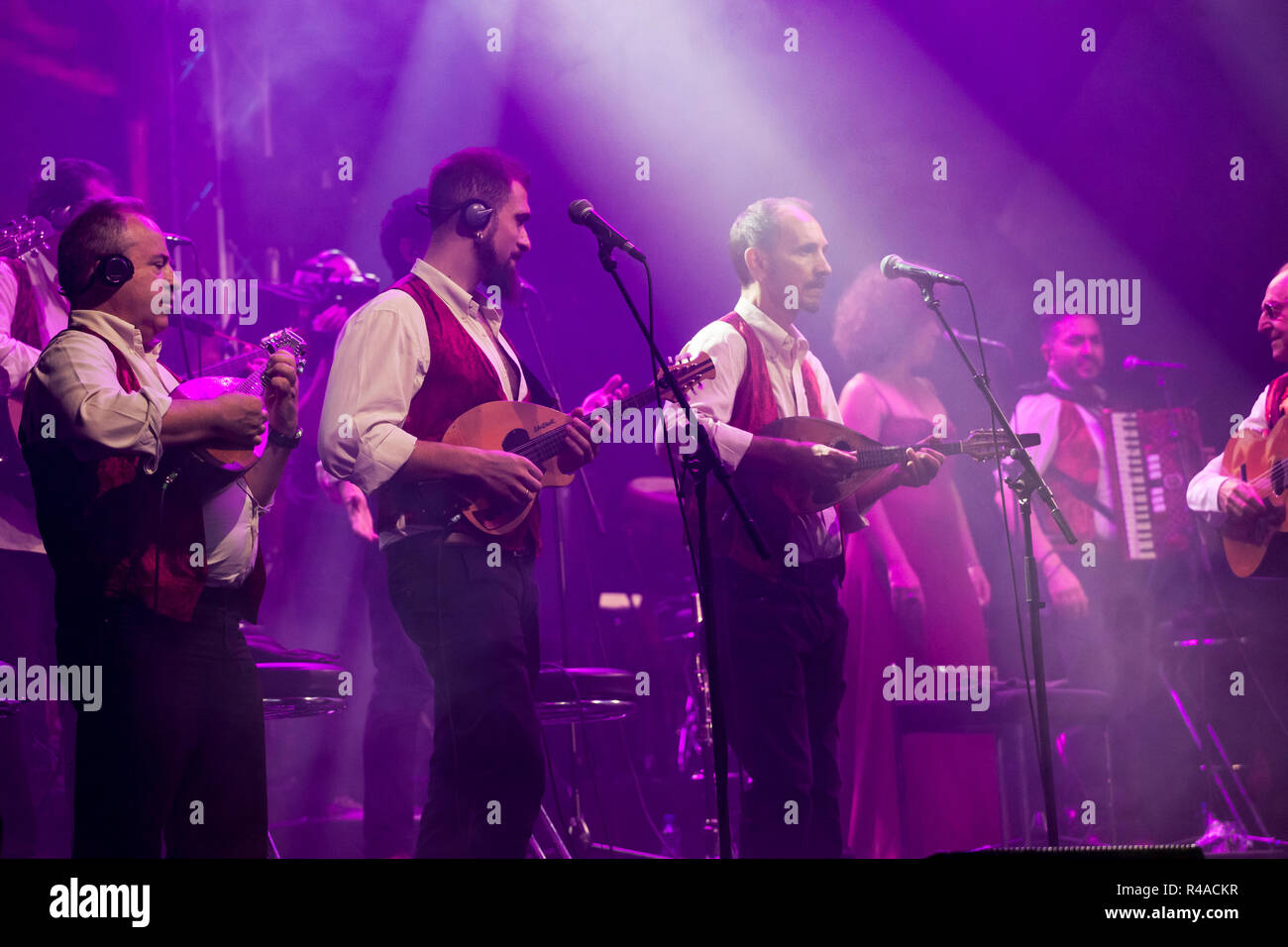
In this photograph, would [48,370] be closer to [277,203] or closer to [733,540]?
[733,540]

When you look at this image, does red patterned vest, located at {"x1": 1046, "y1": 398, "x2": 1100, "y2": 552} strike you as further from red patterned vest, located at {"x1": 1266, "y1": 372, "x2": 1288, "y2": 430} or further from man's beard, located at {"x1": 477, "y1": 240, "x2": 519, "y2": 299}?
man's beard, located at {"x1": 477, "y1": 240, "x2": 519, "y2": 299}

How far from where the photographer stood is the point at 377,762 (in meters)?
4.81

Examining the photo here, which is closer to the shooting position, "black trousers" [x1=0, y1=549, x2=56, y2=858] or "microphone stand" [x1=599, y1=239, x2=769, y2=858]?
"microphone stand" [x1=599, y1=239, x2=769, y2=858]

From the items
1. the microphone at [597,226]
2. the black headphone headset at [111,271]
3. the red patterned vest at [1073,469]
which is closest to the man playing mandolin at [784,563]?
the microphone at [597,226]

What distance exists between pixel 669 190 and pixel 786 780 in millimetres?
3545

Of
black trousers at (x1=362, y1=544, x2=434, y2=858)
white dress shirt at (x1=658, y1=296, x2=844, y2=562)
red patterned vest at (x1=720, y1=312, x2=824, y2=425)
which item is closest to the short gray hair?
white dress shirt at (x1=658, y1=296, x2=844, y2=562)

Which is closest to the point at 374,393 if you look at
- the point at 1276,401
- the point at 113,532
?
the point at 113,532

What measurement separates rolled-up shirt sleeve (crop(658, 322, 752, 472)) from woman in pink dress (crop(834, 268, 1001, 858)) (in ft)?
4.37

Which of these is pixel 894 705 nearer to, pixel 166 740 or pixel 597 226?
pixel 597 226

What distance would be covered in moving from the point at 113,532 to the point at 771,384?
86.8 inches

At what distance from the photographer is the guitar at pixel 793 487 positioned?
12.6ft

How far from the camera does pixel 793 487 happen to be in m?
3.92

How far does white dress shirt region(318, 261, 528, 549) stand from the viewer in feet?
10.2
